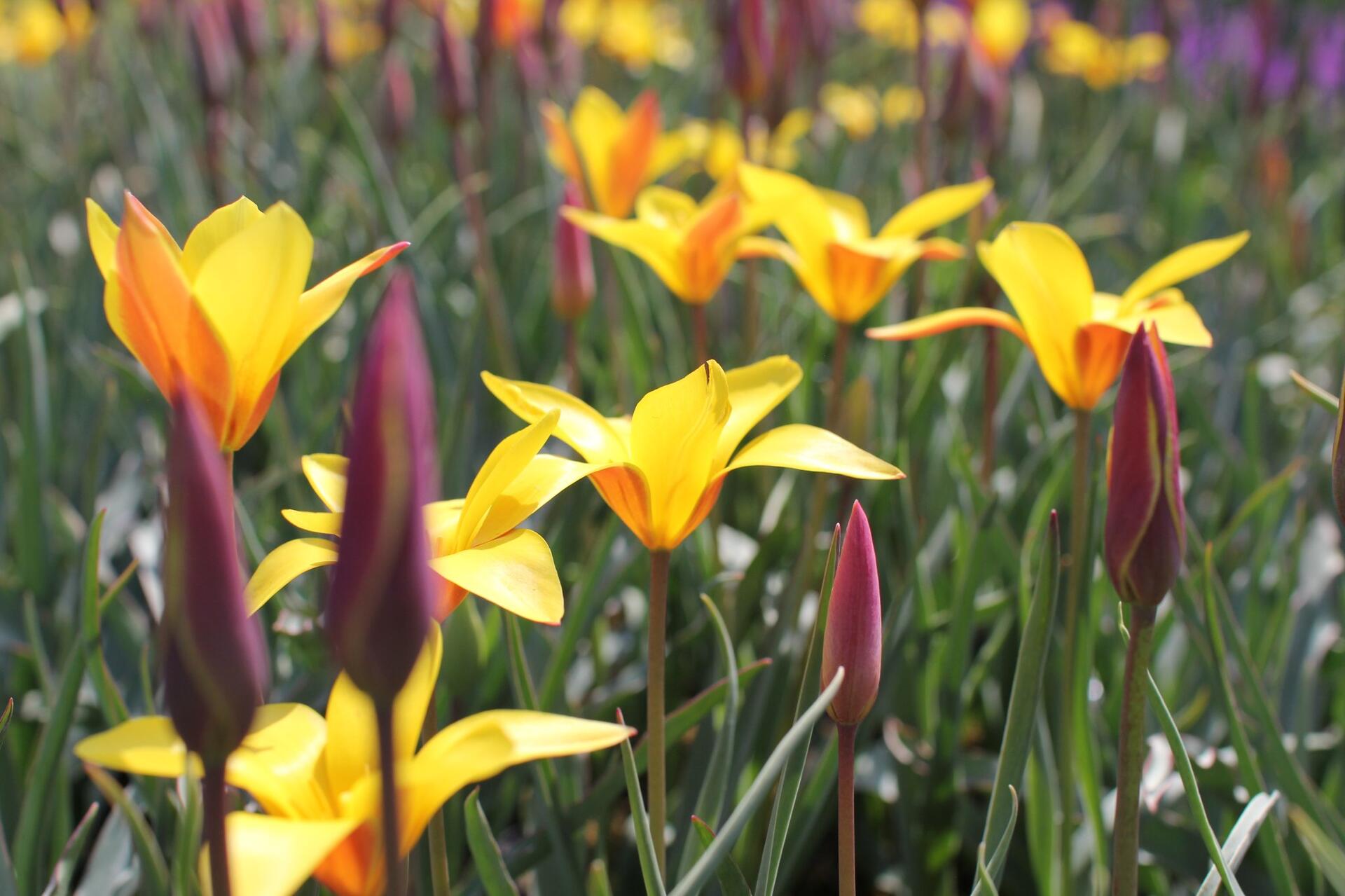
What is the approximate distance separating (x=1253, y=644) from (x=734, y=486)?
53 cm

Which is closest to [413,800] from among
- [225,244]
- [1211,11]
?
[225,244]

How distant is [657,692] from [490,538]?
0.13 metres

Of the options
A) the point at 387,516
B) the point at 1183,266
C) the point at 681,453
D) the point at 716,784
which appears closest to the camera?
the point at 387,516

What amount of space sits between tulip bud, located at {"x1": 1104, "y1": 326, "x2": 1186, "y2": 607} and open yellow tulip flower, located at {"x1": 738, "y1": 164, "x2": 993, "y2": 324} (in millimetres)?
389

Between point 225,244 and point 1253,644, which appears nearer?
point 225,244

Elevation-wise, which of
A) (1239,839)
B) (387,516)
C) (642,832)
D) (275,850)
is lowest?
(1239,839)

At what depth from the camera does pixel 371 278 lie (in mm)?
1509

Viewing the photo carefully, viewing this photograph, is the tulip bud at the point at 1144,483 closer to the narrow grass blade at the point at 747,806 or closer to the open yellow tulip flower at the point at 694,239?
the narrow grass blade at the point at 747,806

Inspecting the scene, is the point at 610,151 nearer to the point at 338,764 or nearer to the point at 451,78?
the point at 451,78

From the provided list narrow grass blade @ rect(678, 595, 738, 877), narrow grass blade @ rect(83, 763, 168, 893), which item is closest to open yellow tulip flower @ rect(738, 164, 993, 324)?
narrow grass blade @ rect(678, 595, 738, 877)

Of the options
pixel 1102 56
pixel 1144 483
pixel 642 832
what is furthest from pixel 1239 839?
pixel 1102 56

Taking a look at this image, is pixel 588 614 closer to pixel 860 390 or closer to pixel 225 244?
pixel 860 390

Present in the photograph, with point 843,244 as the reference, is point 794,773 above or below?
below

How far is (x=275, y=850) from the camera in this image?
1.26 feet
